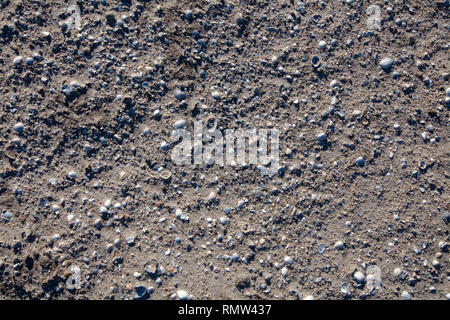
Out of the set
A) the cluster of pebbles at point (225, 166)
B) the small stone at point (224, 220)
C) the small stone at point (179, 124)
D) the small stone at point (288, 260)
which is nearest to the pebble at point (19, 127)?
the cluster of pebbles at point (225, 166)

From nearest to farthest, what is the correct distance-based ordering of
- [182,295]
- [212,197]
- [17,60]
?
[182,295] < [212,197] < [17,60]

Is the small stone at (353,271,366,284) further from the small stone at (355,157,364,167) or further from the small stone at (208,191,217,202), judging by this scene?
the small stone at (208,191,217,202)

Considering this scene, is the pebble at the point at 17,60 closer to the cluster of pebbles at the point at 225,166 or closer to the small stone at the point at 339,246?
the cluster of pebbles at the point at 225,166

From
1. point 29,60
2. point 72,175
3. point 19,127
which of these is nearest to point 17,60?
point 29,60

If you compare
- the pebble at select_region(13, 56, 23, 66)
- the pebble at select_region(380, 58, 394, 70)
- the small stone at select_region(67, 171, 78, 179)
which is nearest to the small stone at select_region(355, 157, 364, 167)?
the pebble at select_region(380, 58, 394, 70)

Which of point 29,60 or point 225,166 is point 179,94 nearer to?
point 225,166

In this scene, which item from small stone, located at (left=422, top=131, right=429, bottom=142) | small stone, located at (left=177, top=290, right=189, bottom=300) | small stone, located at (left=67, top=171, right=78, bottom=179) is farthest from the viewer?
small stone, located at (left=422, top=131, right=429, bottom=142)
